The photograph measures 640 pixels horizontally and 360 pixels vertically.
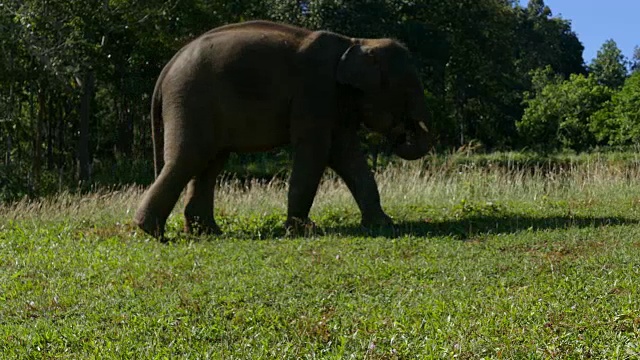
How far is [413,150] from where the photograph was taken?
11.0m

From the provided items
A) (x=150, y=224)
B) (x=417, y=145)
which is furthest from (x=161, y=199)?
(x=417, y=145)

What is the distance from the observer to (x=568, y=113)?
123 feet

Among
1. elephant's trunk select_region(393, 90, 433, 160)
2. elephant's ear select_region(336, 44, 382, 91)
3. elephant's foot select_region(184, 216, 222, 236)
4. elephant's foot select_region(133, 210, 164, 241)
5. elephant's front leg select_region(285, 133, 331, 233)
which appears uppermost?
elephant's ear select_region(336, 44, 382, 91)

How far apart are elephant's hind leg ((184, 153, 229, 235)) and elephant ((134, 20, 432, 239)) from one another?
29cm

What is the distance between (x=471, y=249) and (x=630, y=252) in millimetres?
1457

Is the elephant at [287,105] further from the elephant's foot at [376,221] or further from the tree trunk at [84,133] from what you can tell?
the tree trunk at [84,133]

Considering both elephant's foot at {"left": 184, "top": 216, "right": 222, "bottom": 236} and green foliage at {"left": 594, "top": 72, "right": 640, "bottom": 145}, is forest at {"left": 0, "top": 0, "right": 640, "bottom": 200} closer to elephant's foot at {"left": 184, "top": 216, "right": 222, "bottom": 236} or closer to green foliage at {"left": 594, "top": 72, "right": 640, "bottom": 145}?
green foliage at {"left": 594, "top": 72, "right": 640, "bottom": 145}

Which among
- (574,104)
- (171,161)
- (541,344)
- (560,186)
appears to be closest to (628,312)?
(541,344)

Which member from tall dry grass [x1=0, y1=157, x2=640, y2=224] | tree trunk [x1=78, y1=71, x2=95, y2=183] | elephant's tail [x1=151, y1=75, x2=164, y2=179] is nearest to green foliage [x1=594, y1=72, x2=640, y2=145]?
tall dry grass [x1=0, y1=157, x2=640, y2=224]

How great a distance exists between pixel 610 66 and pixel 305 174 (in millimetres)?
56890

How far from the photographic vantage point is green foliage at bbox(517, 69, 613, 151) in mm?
36906

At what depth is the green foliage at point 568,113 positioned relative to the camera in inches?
1453

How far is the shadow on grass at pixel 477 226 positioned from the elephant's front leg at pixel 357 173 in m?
0.24

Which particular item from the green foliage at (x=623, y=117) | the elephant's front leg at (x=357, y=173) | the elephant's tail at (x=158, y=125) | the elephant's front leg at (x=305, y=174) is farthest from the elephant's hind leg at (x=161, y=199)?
the green foliage at (x=623, y=117)
